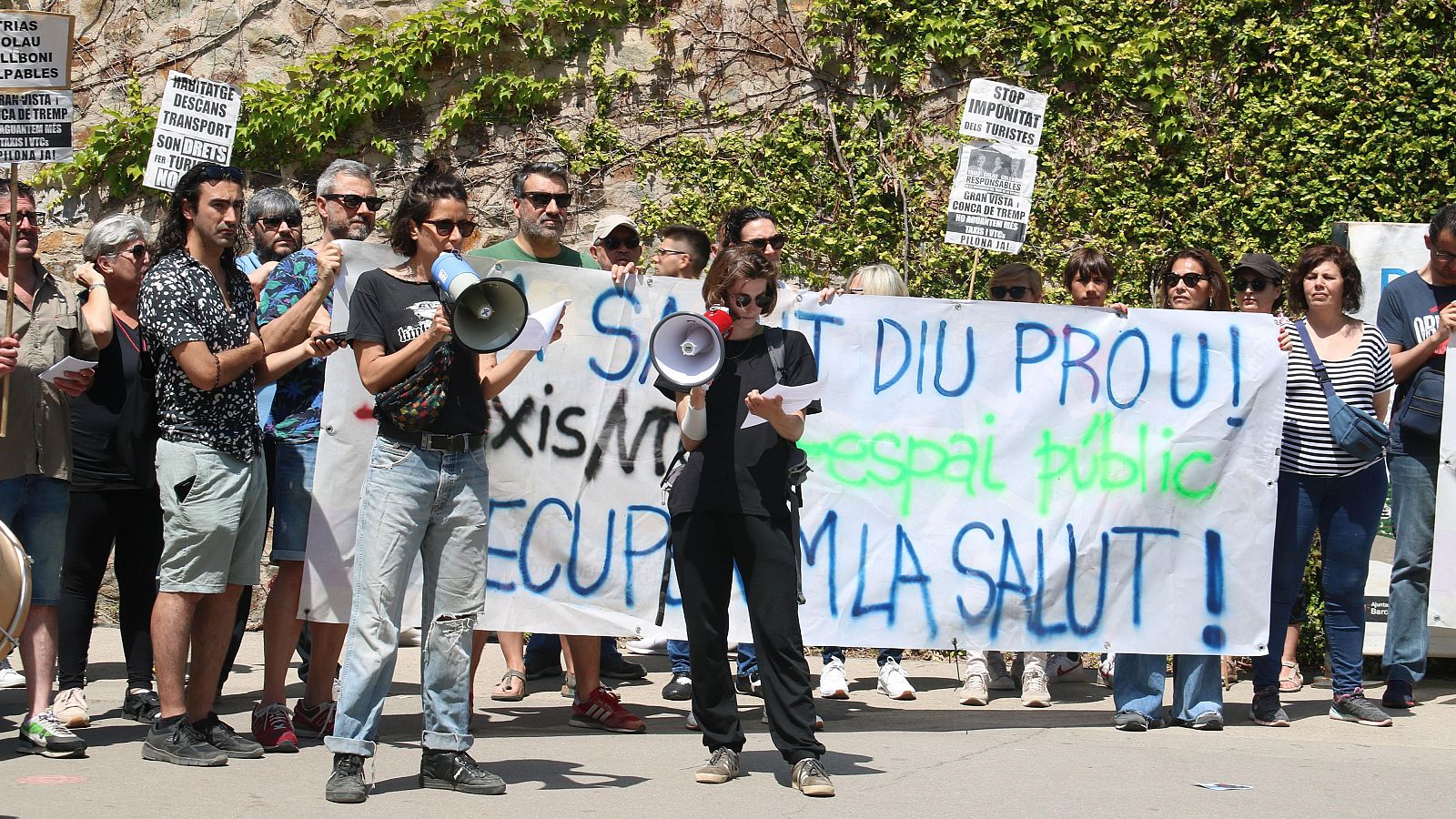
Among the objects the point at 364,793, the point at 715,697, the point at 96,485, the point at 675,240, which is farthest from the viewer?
the point at 675,240

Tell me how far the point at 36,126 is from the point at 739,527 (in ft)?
10.5

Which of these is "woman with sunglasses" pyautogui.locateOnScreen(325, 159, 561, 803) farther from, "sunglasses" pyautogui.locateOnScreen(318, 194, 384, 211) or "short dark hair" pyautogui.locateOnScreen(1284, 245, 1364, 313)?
"short dark hair" pyautogui.locateOnScreen(1284, 245, 1364, 313)

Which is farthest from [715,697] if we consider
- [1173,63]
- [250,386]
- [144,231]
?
[1173,63]

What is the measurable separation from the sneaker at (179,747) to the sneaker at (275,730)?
0.87 ft

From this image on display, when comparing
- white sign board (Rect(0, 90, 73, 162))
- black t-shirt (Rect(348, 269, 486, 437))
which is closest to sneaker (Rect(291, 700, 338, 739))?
black t-shirt (Rect(348, 269, 486, 437))

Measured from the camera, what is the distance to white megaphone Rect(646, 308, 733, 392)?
15.7 feet

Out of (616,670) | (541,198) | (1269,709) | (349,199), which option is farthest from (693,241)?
(1269,709)

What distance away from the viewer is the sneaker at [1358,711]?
248 inches

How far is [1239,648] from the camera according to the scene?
6242 mm

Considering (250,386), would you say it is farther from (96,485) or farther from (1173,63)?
(1173,63)

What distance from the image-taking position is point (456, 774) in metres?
4.83

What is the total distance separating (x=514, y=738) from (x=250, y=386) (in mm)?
1610

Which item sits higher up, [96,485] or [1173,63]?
[1173,63]

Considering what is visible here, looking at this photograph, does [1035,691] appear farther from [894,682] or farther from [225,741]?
[225,741]
